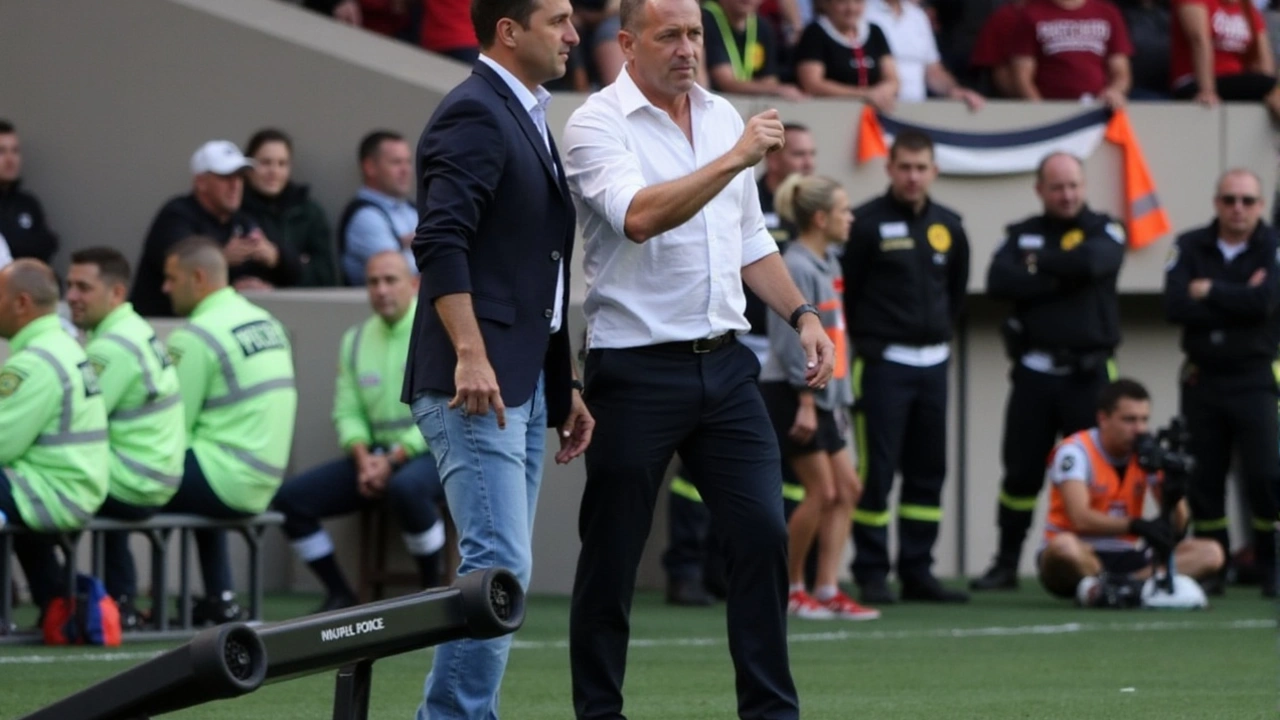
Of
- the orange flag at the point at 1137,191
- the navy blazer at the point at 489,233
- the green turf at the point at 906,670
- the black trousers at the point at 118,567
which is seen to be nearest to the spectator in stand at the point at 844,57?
the orange flag at the point at 1137,191

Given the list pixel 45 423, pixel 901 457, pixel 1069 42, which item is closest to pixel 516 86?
pixel 45 423

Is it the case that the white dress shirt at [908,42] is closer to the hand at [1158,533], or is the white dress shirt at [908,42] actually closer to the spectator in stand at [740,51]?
the spectator in stand at [740,51]

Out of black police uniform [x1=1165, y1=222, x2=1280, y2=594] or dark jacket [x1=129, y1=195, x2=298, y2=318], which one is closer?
dark jacket [x1=129, y1=195, x2=298, y2=318]

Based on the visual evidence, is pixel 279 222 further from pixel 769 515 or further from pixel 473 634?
pixel 473 634

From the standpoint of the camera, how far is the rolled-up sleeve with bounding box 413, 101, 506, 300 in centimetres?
521

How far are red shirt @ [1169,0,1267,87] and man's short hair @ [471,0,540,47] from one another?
10154mm

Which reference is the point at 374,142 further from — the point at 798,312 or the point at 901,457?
the point at 798,312

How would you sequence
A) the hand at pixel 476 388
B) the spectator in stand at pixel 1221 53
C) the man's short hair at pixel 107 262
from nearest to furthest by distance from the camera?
1. the hand at pixel 476 388
2. the man's short hair at pixel 107 262
3. the spectator in stand at pixel 1221 53

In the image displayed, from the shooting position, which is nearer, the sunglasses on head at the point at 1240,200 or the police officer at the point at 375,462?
the police officer at the point at 375,462

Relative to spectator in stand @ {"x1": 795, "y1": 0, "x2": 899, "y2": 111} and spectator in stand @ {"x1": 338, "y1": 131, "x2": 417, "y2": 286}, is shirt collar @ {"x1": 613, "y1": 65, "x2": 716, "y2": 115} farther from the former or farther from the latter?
spectator in stand @ {"x1": 795, "y1": 0, "x2": 899, "y2": 111}

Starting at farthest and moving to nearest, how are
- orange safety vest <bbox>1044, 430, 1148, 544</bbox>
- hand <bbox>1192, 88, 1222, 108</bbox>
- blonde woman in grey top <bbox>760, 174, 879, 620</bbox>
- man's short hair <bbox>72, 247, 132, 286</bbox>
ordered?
hand <bbox>1192, 88, 1222, 108</bbox>
orange safety vest <bbox>1044, 430, 1148, 544</bbox>
blonde woman in grey top <bbox>760, 174, 879, 620</bbox>
man's short hair <bbox>72, 247, 132, 286</bbox>

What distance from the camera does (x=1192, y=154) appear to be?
1440 cm

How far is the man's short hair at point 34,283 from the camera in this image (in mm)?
9133

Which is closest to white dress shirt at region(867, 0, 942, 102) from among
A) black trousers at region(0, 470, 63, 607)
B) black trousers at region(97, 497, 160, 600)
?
black trousers at region(97, 497, 160, 600)
